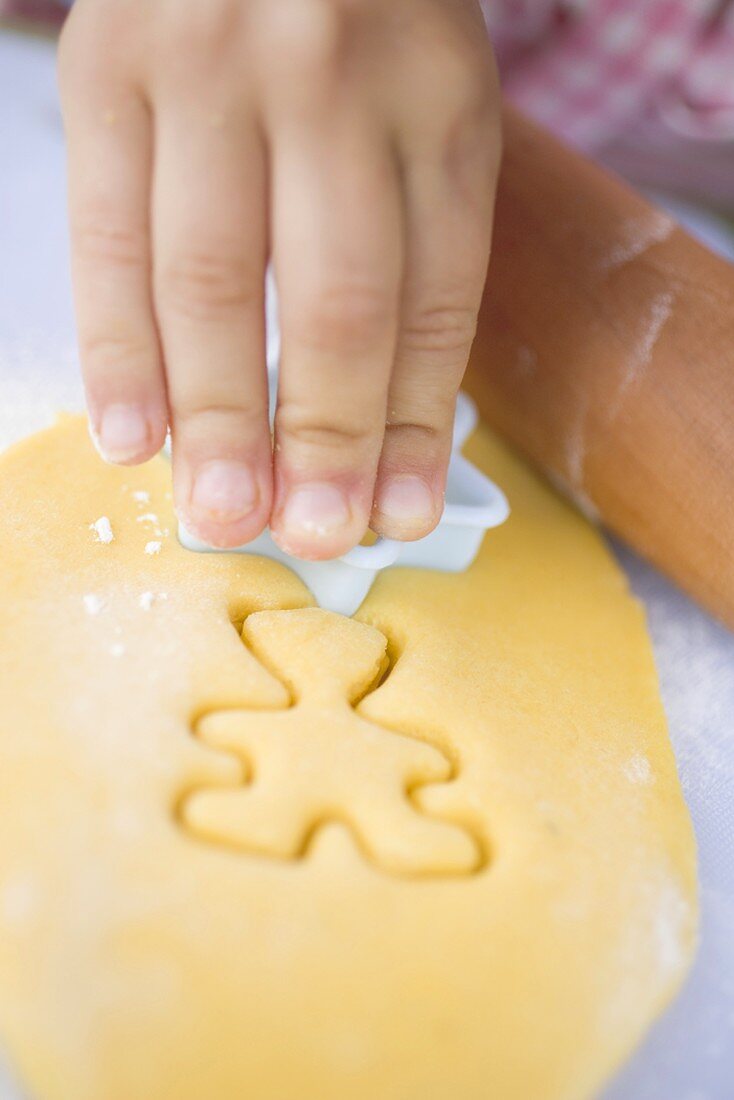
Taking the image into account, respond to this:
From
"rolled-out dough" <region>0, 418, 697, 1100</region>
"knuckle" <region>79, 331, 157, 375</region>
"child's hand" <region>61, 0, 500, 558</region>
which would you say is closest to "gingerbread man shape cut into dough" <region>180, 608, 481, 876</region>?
"rolled-out dough" <region>0, 418, 697, 1100</region>

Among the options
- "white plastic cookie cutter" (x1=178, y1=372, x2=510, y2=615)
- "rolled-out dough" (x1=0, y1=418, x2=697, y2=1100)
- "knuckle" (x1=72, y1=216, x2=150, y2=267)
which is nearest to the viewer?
"rolled-out dough" (x1=0, y1=418, x2=697, y2=1100)

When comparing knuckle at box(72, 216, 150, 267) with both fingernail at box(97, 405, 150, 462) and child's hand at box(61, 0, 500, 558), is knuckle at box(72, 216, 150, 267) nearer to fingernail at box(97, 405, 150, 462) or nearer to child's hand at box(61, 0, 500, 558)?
child's hand at box(61, 0, 500, 558)

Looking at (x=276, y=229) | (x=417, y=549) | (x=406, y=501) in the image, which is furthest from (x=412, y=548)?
(x=276, y=229)

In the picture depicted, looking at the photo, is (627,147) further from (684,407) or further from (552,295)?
(684,407)

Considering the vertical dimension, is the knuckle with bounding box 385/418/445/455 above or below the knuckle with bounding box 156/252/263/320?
below

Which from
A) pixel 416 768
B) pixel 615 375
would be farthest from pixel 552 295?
pixel 416 768
